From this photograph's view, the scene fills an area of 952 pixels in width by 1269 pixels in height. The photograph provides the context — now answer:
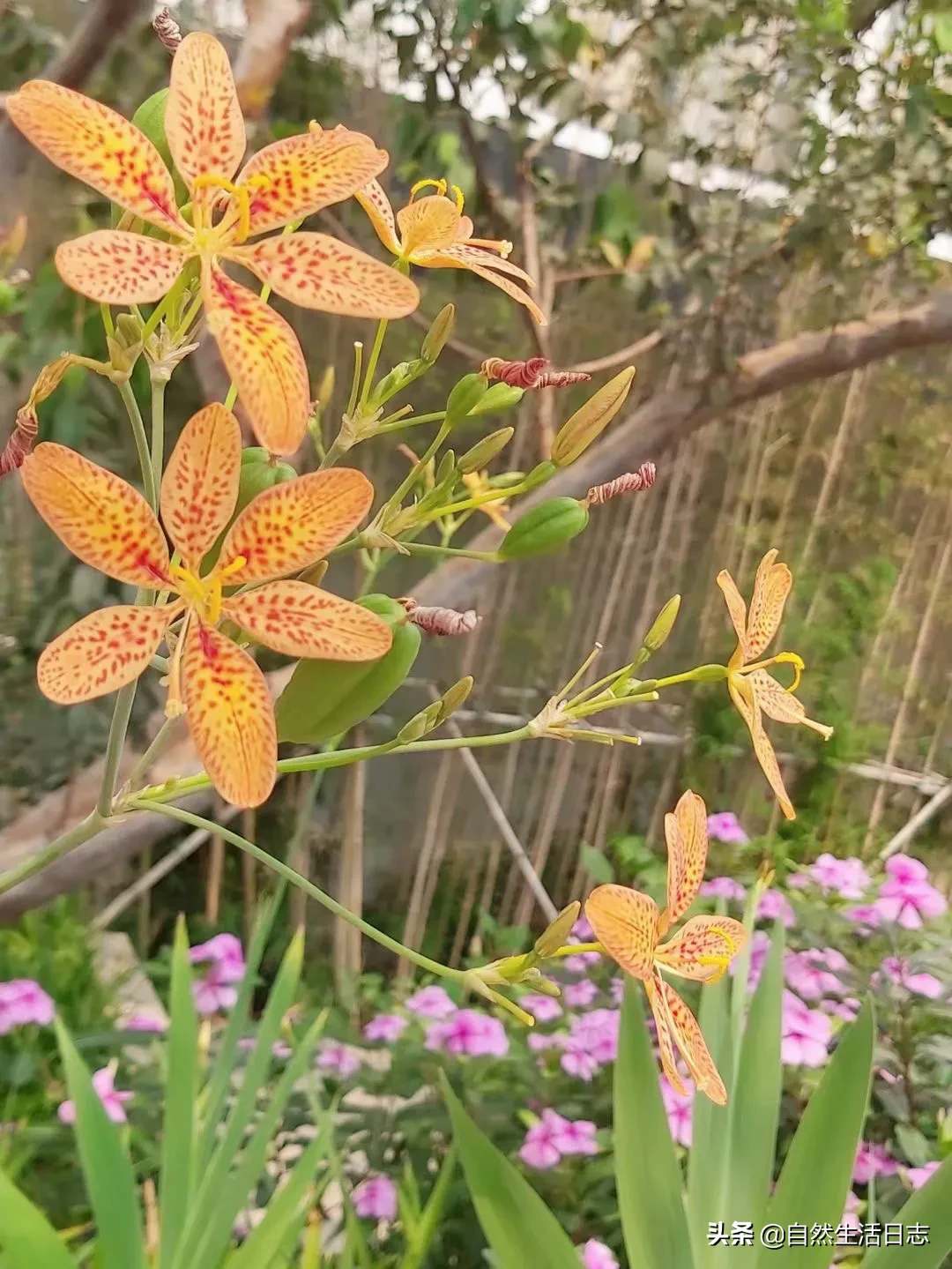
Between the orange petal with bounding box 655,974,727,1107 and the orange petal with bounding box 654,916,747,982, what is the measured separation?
25mm

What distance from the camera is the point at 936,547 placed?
212 centimetres

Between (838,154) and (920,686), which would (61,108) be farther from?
(920,686)

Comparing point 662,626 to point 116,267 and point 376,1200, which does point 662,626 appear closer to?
point 116,267

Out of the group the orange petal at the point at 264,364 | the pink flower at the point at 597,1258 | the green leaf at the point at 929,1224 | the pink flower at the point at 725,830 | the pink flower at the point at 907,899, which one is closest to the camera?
the orange petal at the point at 264,364

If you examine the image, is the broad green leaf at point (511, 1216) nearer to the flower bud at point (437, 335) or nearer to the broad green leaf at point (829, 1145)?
the broad green leaf at point (829, 1145)

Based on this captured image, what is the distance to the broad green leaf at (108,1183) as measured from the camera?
482 mm

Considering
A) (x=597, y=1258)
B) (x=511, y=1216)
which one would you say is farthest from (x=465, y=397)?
(x=597, y=1258)

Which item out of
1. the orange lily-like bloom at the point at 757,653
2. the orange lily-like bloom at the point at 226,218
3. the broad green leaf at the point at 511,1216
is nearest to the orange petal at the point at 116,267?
the orange lily-like bloom at the point at 226,218

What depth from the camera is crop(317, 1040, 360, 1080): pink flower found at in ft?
3.20

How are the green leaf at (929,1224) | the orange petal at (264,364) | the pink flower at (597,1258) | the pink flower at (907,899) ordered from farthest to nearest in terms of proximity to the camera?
the pink flower at (907,899)
the pink flower at (597,1258)
the green leaf at (929,1224)
the orange petal at (264,364)

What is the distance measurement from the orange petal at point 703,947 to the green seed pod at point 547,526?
0.16 meters

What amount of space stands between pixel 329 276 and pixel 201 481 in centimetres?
6

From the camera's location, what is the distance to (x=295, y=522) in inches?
8.9

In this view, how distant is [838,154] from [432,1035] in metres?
1.28
